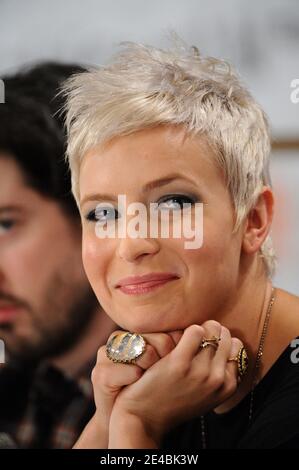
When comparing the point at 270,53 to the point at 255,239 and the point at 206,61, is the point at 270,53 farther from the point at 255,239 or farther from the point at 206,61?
the point at 255,239

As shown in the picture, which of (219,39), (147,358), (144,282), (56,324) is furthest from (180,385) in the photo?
(219,39)

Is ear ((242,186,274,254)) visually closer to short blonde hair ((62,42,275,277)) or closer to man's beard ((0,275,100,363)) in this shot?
short blonde hair ((62,42,275,277))

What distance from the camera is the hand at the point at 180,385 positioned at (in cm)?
105

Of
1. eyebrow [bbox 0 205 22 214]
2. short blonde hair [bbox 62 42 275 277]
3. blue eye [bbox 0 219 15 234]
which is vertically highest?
short blonde hair [bbox 62 42 275 277]

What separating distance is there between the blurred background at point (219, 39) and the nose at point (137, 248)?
1.12 ft

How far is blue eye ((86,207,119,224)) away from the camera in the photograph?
3.73 ft

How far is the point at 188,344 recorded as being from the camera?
104cm

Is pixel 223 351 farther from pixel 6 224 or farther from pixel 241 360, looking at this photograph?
pixel 6 224

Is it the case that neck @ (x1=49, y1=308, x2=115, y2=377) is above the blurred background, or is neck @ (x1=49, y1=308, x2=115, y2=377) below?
below

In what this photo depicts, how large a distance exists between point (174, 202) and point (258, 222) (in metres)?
0.16

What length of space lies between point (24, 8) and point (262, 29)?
521 mm

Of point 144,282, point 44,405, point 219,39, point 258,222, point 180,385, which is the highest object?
point 219,39

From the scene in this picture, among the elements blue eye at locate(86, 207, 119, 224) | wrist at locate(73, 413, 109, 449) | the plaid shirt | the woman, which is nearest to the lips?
the woman

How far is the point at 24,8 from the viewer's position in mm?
1424
